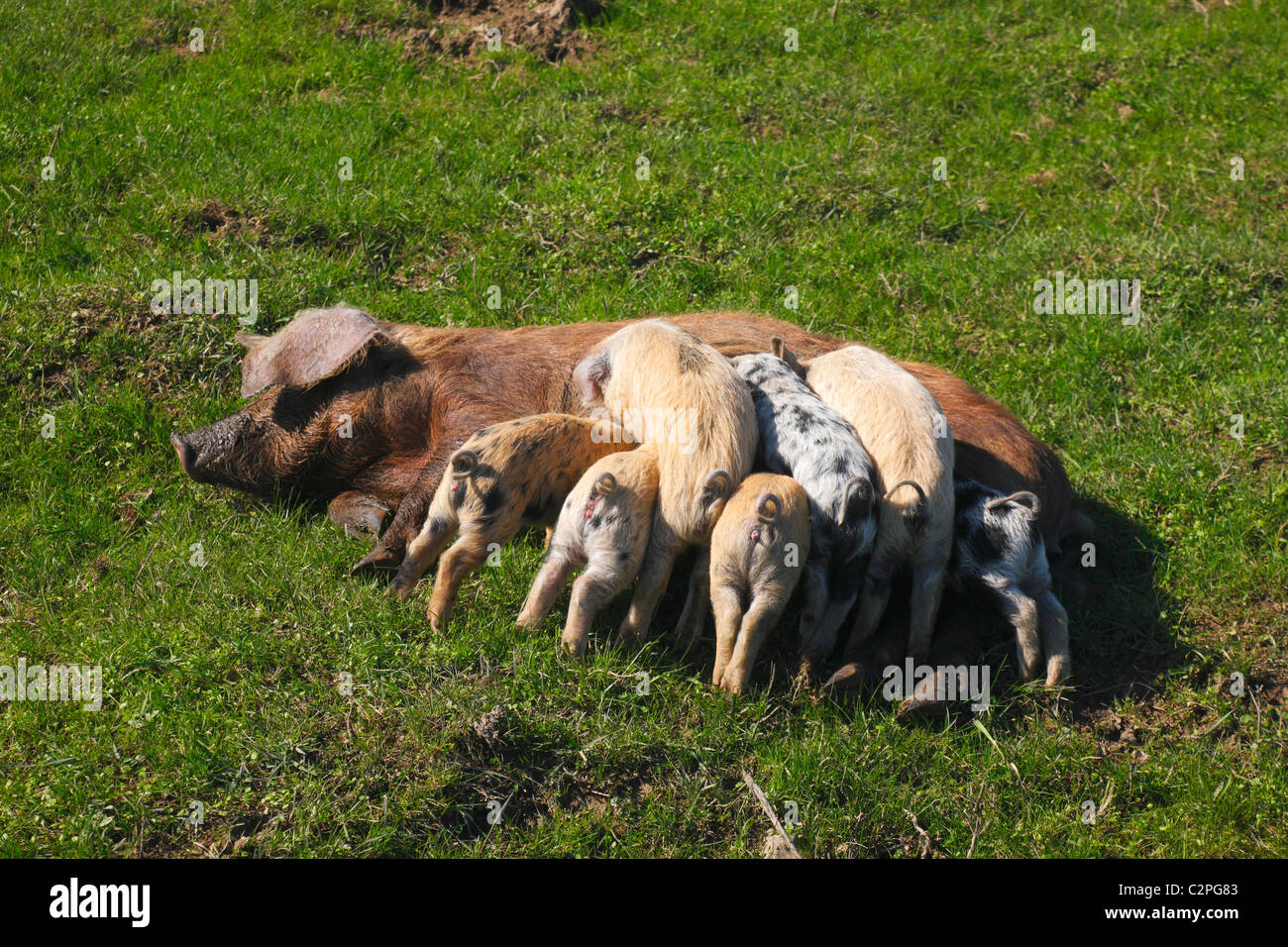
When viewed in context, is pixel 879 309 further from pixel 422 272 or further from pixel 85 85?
pixel 85 85

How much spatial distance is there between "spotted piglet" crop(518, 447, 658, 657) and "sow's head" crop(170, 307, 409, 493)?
5.02 ft

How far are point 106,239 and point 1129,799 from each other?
6.23 meters

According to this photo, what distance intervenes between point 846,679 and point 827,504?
0.67 meters

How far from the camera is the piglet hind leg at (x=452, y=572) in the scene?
4.65 meters

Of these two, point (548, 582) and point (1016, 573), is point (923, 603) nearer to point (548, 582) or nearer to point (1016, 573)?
point (1016, 573)

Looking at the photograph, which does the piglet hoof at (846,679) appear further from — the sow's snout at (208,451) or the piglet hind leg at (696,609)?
the sow's snout at (208,451)

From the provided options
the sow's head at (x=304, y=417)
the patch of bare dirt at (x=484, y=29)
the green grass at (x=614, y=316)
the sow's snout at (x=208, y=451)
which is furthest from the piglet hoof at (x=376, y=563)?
the patch of bare dirt at (x=484, y=29)

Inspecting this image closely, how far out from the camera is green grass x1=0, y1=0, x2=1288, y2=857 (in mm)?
4301

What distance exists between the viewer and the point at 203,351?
6.36 m

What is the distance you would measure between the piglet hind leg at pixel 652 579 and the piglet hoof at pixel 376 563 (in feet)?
3.76

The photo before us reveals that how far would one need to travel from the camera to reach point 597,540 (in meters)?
4.46

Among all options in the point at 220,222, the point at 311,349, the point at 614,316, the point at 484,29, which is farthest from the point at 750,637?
the point at 484,29

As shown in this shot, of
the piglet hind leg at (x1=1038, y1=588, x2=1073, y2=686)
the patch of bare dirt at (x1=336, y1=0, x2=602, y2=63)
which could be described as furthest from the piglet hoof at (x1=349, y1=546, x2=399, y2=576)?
the patch of bare dirt at (x1=336, y1=0, x2=602, y2=63)
